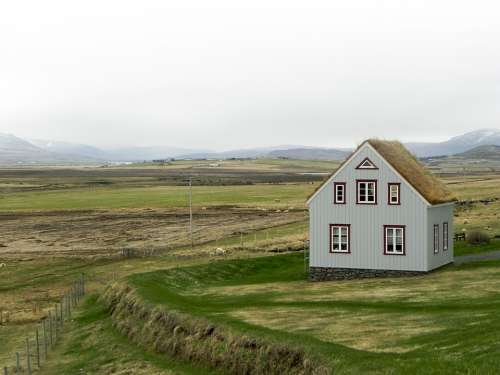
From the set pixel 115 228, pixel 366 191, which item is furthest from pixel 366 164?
pixel 115 228

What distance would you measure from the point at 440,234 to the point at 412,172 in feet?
17.0

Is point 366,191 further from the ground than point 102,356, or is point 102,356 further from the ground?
point 366,191

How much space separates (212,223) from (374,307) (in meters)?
65.8

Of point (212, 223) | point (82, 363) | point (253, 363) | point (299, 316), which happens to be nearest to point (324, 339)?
point (253, 363)

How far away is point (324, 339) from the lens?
89.8ft

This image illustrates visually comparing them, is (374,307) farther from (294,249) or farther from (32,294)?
(294,249)

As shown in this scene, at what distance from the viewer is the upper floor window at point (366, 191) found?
1944 inches

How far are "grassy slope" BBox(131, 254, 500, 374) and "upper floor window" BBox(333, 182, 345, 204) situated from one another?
21.5 feet

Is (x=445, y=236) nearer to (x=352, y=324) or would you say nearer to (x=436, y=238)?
(x=436, y=238)

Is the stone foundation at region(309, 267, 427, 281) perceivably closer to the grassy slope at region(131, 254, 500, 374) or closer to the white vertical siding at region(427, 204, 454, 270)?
the grassy slope at region(131, 254, 500, 374)

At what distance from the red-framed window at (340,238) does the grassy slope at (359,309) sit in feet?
12.3

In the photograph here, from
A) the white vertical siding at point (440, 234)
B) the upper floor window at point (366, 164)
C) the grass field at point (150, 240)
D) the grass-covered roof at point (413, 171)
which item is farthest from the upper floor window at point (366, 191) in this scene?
the grass field at point (150, 240)

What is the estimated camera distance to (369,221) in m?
49.4

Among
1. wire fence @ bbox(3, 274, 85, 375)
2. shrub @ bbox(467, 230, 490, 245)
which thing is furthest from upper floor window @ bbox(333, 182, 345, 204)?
wire fence @ bbox(3, 274, 85, 375)
